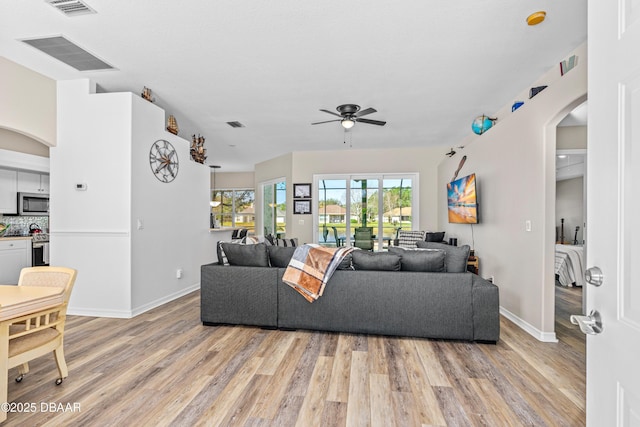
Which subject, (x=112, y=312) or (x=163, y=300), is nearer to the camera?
(x=112, y=312)

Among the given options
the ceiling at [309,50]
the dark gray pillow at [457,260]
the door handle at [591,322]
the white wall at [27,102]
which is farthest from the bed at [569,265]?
the white wall at [27,102]

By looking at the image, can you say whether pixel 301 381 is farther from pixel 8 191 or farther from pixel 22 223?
pixel 22 223

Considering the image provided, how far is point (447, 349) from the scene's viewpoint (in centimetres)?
294

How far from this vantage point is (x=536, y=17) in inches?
103

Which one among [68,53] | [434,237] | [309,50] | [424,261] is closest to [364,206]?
[434,237]

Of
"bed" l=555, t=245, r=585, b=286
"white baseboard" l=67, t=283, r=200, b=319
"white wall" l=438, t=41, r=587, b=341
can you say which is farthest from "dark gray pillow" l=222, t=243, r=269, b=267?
"bed" l=555, t=245, r=585, b=286

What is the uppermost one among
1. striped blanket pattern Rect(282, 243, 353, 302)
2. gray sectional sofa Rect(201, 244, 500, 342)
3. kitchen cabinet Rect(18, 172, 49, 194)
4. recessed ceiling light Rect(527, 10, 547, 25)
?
recessed ceiling light Rect(527, 10, 547, 25)

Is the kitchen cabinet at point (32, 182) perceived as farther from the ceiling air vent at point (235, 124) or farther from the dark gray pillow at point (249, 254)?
the dark gray pillow at point (249, 254)

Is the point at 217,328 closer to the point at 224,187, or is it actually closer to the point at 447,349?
the point at 447,349

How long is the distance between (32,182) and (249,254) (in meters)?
4.54

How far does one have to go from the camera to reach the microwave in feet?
17.3

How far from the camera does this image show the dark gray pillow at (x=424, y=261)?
10.5 ft

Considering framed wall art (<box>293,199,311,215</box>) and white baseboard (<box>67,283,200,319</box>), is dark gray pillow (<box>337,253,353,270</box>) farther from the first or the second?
framed wall art (<box>293,199,311,215</box>)

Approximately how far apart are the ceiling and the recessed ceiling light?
0.12 feet
